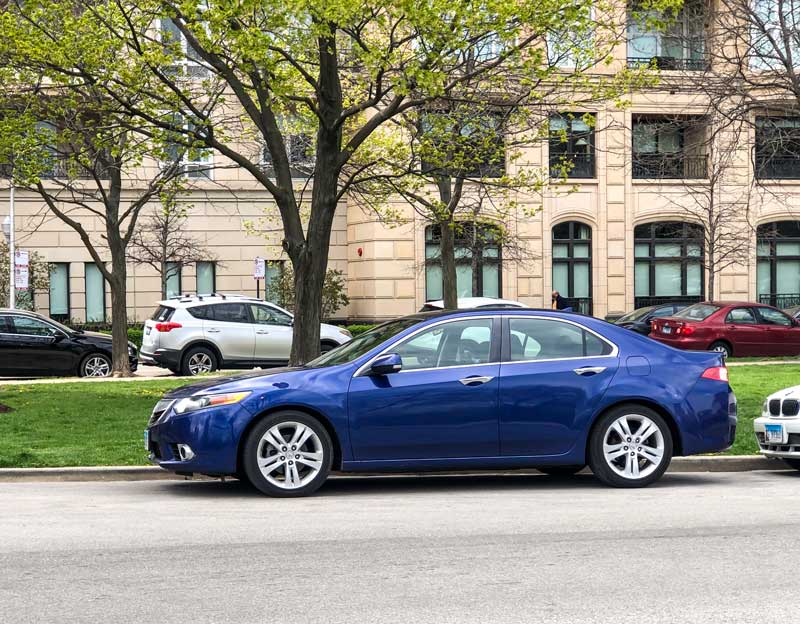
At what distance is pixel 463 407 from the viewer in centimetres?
1016

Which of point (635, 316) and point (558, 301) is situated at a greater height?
point (558, 301)

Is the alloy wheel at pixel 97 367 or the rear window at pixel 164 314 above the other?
the rear window at pixel 164 314

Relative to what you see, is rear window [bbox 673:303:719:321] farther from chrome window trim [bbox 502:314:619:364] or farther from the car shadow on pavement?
chrome window trim [bbox 502:314:619:364]

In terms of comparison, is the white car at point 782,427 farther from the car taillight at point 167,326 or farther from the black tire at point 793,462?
the car taillight at point 167,326

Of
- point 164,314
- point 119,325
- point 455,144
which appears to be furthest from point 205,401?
point 164,314

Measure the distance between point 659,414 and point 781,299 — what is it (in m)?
34.7

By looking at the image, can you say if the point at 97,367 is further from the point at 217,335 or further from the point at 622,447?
the point at 622,447

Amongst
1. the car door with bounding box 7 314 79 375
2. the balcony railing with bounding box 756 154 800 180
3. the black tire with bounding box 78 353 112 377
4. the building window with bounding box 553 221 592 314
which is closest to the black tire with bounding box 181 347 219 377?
the black tire with bounding box 78 353 112 377

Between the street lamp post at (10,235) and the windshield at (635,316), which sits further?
the windshield at (635,316)

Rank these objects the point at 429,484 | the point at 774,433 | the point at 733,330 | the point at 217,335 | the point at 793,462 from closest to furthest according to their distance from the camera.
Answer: the point at 429,484 < the point at 774,433 < the point at 793,462 < the point at 217,335 < the point at 733,330

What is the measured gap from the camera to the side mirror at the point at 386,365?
995 centimetres

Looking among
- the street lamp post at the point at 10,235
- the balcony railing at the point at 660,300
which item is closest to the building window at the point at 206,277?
the street lamp post at the point at 10,235

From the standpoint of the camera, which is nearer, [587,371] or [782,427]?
[587,371]

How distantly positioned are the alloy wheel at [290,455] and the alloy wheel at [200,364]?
52.9 feet
